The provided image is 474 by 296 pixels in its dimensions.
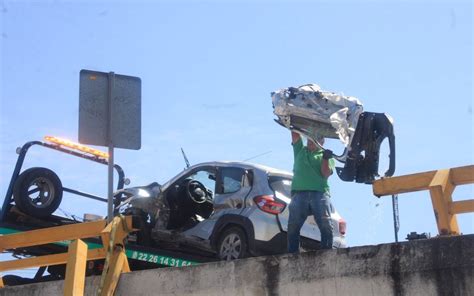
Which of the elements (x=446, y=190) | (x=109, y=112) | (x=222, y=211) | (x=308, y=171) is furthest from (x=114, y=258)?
(x=222, y=211)

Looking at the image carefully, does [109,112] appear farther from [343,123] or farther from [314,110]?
[343,123]

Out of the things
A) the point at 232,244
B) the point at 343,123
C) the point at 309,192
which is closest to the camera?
the point at 309,192

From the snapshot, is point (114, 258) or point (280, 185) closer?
point (114, 258)

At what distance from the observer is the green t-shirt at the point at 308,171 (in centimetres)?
730

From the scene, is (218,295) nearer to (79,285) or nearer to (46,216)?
(79,285)

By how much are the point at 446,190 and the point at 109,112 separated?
9.68ft

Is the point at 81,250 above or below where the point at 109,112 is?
below

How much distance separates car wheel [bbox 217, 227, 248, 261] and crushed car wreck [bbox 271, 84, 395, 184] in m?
2.44

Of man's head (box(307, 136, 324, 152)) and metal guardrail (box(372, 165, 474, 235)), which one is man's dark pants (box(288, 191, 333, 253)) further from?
metal guardrail (box(372, 165, 474, 235))

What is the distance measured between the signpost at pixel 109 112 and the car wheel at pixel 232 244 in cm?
281

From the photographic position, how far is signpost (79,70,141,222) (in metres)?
6.99

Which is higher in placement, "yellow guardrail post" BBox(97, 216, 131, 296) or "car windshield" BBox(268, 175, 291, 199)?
"car windshield" BBox(268, 175, 291, 199)

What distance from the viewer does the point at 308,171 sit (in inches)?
289

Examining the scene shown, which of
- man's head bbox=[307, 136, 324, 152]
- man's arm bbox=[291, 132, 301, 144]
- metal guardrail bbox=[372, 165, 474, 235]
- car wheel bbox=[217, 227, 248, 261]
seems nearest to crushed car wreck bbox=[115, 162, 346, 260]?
car wheel bbox=[217, 227, 248, 261]
